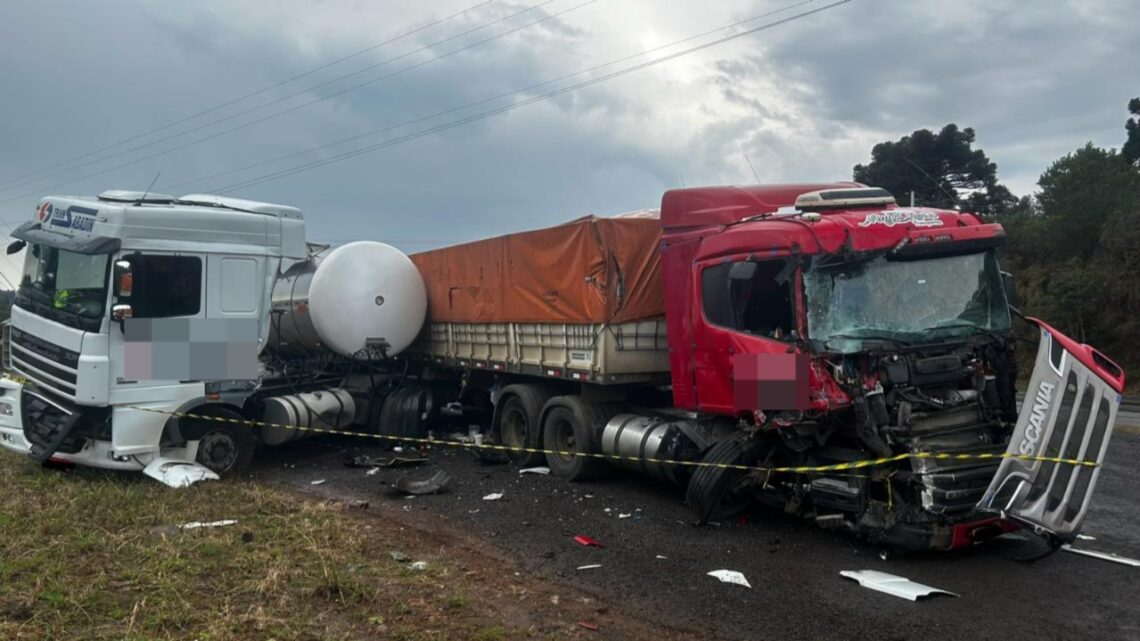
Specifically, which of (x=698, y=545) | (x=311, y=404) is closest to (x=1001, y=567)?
(x=698, y=545)

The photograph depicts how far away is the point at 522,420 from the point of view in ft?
34.9

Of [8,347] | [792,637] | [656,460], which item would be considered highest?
[8,347]

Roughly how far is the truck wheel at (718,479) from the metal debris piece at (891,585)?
1.31m

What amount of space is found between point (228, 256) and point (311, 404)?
7.57 ft

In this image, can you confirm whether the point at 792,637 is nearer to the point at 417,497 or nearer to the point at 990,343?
the point at 990,343

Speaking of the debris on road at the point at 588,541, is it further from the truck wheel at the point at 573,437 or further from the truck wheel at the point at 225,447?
the truck wheel at the point at 225,447

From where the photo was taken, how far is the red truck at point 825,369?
5.85m

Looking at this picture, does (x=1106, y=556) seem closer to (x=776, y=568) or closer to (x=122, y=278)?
(x=776, y=568)

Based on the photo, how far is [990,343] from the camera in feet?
21.5

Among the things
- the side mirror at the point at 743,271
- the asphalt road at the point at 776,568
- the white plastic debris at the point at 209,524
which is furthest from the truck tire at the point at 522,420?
the side mirror at the point at 743,271

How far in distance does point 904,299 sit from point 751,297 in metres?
1.20

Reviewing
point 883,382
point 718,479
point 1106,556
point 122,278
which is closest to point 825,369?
point 883,382

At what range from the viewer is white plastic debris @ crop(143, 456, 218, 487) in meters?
8.68

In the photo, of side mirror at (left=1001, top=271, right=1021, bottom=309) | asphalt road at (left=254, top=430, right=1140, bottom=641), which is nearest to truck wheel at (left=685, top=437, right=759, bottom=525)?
asphalt road at (left=254, top=430, right=1140, bottom=641)
